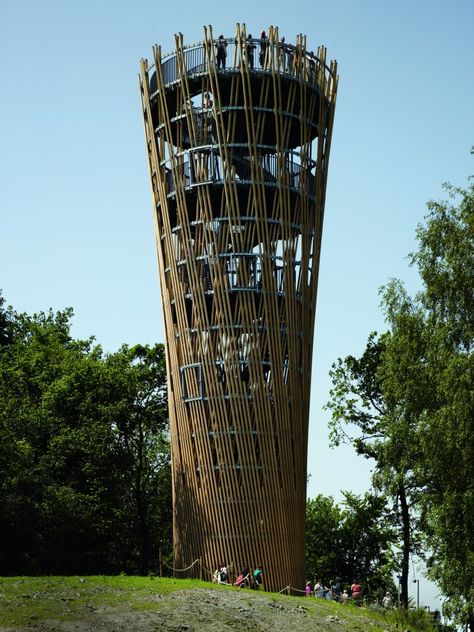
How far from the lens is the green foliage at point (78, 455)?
2967 cm

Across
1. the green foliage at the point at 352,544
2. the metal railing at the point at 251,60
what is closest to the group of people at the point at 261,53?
the metal railing at the point at 251,60

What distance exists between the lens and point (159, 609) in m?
17.0

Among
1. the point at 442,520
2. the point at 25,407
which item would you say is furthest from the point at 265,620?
the point at 25,407

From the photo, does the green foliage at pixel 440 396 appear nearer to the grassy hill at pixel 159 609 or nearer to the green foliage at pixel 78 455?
the grassy hill at pixel 159 609

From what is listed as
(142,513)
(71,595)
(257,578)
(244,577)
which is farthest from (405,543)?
(71,595)

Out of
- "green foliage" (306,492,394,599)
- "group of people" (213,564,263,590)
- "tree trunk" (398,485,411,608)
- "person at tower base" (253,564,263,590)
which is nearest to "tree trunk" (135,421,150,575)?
"green foliage" (306,492,394,599)

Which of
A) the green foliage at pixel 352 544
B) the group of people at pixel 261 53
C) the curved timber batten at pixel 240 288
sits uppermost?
the group of people at pixel 261 53

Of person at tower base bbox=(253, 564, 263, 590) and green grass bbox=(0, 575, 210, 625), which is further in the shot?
person at tower base bbox=(253, 564, 263, 590)

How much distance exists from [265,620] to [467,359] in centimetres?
729

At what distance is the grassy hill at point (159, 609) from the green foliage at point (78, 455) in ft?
30.5

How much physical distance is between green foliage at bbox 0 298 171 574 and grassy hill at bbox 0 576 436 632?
930 centimetres

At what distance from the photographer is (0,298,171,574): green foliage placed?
29.7 meters

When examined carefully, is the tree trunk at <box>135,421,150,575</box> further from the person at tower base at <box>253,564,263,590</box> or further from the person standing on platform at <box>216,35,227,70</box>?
the person standing on platform at <box>216,35,227,70</box>

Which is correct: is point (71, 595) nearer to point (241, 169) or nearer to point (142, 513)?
point (241, 169)
